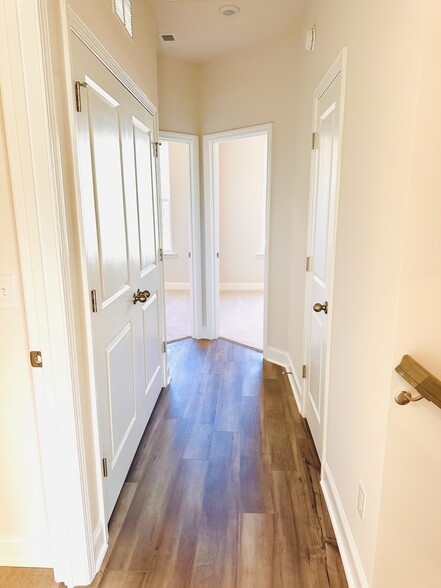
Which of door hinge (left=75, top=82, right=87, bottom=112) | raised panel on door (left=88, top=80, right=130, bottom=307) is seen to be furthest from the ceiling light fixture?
door hinge (left=75, top=82, right=87, bottom=112)

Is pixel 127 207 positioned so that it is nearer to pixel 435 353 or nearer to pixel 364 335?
pixel 364 335

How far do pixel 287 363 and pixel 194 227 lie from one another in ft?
5.45

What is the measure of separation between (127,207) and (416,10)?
60.2 inches

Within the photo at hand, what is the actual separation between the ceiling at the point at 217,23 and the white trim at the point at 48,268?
178cm

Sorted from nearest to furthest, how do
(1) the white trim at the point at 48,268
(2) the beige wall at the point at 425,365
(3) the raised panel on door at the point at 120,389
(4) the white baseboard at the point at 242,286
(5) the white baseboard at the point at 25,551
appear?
(2) the beige wall at the point at 425,365
(1) the white trim at the point at 48,268
(5) the white baseboard at the point at 25,551
(3) the raised panel on door at the point at 120,389
(4) the white baseboard at the point at 242,286

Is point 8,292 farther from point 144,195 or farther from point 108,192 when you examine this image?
point 144,195

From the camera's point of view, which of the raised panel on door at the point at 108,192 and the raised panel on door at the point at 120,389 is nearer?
the raised panel on door at the point at 108,192

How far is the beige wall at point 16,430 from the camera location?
132 centimetres

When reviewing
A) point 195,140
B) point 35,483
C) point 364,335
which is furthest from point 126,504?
point 195,140

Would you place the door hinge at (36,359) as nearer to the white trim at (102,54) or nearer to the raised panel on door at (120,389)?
the raised panel on door at (120,389)

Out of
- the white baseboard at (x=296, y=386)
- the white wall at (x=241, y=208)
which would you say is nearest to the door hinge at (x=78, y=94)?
the white baseboard at (x=296, y=386)

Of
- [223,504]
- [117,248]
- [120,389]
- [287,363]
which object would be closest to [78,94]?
[117,248]

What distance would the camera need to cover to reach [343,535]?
5.50 ft

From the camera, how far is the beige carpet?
451cm
